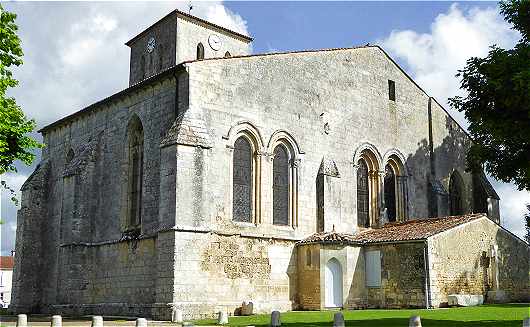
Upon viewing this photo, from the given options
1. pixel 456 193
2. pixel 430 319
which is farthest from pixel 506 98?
pixel 456 193

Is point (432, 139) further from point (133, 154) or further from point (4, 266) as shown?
point (4, 266)

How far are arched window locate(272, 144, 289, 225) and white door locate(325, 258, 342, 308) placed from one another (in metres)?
2.73

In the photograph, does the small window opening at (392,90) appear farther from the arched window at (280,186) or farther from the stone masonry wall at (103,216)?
the stone masonry wall at (103,216)

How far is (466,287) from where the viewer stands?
2550cm

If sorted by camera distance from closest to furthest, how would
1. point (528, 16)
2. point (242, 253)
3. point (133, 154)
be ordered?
point (528, 16) → point (242, 253) → point (133, 154)

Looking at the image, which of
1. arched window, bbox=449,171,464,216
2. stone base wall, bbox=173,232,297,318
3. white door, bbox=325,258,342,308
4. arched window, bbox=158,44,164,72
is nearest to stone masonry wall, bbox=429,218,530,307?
white door, bbox=325,258,342,308

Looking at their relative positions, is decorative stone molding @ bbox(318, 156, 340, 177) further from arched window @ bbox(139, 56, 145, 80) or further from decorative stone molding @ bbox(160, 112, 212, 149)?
arched window @ bbox(139, 56, 145, 80)

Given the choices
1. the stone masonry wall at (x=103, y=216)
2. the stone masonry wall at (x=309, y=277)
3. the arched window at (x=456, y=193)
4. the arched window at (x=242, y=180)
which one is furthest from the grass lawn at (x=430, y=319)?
the arched window at (x=456, y=193)

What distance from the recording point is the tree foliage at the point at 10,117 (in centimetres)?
1753

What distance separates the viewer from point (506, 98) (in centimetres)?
1783

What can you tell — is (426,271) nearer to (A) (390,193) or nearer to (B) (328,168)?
(B) (328,168)

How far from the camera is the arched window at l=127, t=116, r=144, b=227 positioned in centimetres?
2712

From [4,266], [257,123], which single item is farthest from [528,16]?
[4,266]

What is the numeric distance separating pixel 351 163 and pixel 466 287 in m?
7.54
